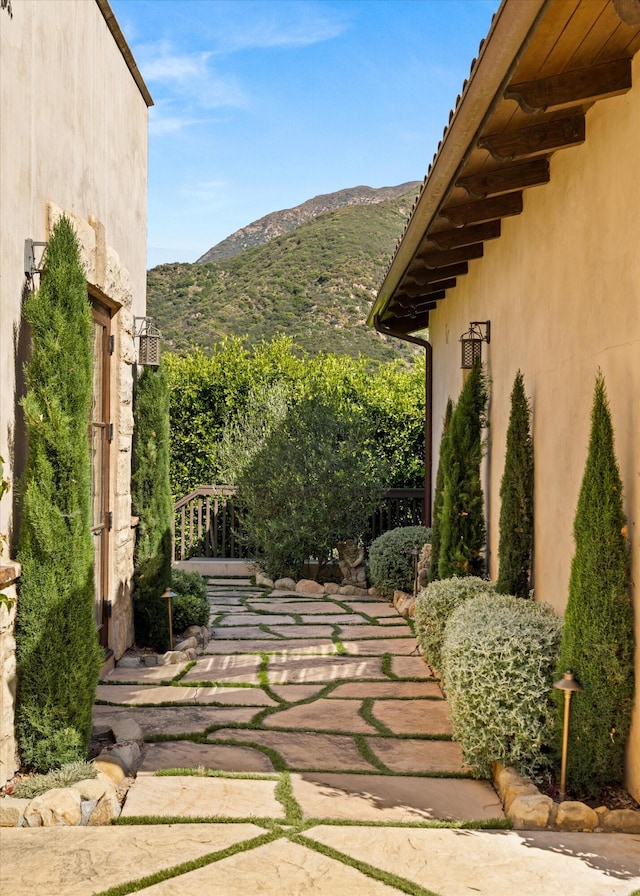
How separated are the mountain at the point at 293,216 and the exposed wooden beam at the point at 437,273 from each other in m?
37.2

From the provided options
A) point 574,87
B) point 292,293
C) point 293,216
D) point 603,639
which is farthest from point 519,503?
point 293,216

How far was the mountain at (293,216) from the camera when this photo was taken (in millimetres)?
44469

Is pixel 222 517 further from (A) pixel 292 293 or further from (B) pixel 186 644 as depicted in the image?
(A) pixel 292 293

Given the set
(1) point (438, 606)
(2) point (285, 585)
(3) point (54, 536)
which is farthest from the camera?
(2) point (285, 585)

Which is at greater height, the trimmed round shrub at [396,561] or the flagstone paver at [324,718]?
the trimmed round shrub at [396,561]

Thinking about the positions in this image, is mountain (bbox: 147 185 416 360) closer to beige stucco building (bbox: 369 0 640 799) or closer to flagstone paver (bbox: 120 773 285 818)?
beige stucco building (bbox: 369 0 640 799)

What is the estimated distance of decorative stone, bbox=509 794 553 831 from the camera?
11.2 feet

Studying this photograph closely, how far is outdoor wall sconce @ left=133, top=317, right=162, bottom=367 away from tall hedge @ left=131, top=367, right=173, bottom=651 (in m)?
0.17

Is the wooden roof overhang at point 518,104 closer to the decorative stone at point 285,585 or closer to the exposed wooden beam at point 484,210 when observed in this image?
the exposed wooden beam at point 484,210

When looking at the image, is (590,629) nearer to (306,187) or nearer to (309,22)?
(309,22)

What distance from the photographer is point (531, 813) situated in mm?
3432

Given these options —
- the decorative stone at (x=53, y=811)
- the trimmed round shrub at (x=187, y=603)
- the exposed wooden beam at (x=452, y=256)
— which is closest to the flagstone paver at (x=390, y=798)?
the decorative stone at (x=53, y=811)

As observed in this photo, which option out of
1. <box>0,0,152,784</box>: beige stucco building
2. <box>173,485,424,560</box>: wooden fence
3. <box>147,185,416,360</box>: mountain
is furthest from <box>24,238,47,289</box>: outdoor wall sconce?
<box>147,185,416,360</box>: mountain

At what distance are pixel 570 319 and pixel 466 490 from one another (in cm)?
243
